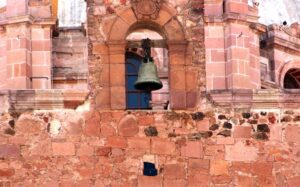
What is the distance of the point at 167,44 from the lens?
23953 mm

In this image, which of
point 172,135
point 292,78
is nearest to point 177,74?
point 172,135

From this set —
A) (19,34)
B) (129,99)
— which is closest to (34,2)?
(19,34)

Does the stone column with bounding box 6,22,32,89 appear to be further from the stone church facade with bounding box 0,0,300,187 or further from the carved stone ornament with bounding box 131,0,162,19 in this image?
the carved stone ornament with bounding box 131,0,162,19

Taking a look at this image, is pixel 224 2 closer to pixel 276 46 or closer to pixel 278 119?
pixel 278 119

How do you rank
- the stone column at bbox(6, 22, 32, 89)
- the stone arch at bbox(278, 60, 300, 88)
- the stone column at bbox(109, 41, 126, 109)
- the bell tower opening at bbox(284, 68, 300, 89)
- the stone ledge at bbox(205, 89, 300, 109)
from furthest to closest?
the bell tower opening at bbox(284, 68, 300, 89)
the stone arch at bbox(278, 60, 300, 88)
the stone column at bbox(6, 22, 32, 89)
the stone ledge at bbox(205, 89, 300, 109)
the stone column at bbox(109, 41, 126, 109)

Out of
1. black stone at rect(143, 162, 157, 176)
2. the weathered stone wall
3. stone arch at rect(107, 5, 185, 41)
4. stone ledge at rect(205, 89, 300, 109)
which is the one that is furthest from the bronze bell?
black stone at rect(143, 162, 157, 176)

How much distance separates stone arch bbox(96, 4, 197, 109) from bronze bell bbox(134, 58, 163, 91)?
300 mm

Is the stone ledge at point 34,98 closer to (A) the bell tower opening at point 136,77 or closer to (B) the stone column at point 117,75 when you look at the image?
(B) the stone column at point 117,75

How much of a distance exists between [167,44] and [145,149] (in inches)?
69.9

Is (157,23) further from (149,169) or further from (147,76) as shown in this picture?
(149,169)

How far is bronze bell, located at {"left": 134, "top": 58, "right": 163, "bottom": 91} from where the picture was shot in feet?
77.2

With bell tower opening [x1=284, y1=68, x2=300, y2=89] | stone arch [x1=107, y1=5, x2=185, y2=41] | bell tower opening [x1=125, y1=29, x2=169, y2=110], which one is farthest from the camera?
bell tower opening [x1=284, y1=68, x2=300, y2=89]

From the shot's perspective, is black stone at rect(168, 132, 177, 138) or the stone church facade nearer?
the stone church facade

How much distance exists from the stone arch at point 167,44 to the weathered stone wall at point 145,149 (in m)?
0.29
